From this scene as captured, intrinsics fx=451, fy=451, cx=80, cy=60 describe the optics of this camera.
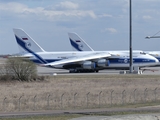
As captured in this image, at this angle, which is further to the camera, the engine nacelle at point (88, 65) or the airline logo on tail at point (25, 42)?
the airline logo on tail at point (25, 42)

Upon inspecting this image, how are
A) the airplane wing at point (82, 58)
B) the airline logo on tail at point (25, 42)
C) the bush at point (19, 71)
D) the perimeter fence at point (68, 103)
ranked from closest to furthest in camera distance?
the perimeter fence at point (68, 103) < the bush at point (19, 71) < the airplane wing at point (82, 58) < the airline logo on tail at point (25, 42)

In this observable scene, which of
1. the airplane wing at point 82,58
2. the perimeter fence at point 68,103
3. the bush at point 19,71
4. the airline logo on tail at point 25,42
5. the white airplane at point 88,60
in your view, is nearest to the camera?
the perimeter fence at point 68,103

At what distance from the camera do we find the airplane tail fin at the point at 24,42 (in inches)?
2829

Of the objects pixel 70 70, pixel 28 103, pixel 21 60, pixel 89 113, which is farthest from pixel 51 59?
pixel 89 113

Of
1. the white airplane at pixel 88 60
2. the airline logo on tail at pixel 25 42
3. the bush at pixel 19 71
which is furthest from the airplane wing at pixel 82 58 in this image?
the bush at pixel 19 71

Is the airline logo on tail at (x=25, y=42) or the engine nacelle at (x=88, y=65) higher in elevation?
the airline logo on tail at (x=25, y=42)

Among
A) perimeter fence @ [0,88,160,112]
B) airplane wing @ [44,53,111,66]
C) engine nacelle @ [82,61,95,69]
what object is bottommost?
engine nacelle @ [82,61,95,69]

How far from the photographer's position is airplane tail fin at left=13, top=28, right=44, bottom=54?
71.9 m

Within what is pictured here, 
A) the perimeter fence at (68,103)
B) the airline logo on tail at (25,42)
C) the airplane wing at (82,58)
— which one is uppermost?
the airline logo on tail at (25,42)

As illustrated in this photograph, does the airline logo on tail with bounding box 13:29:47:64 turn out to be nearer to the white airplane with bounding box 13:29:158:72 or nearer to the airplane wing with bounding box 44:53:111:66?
the white airplane with bounding box 13:29:158:72

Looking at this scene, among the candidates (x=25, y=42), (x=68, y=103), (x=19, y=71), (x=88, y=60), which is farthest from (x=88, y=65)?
(x=68, y=103)

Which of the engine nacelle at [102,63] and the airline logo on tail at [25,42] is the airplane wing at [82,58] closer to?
the engine nacelle at [102,63]

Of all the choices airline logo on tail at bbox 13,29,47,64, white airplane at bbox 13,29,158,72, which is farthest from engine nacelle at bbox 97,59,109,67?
airline logo on tail at bbox 13,29,47,64

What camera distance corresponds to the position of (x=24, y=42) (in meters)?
72.2
